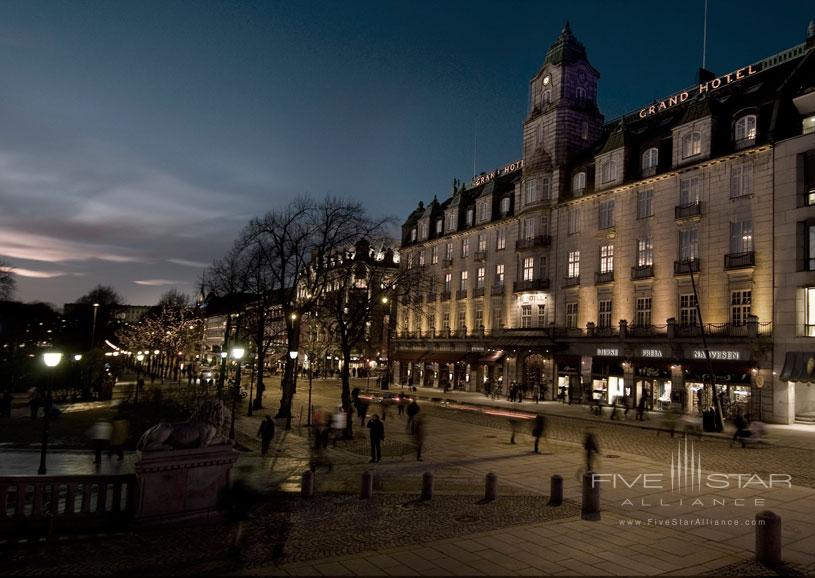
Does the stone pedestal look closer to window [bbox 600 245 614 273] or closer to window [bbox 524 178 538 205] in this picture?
window [bbox 600 245 614 273]

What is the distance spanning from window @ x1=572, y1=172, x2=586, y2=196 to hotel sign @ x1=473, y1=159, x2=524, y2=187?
9609 millimetres

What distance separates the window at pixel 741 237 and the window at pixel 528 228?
1684 centimetres

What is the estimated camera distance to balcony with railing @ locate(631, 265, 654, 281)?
39.7m

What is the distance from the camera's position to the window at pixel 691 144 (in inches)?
1494

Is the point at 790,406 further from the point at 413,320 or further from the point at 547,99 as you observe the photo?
the point at 413,320

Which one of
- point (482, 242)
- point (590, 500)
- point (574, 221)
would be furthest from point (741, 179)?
point (590, 500)

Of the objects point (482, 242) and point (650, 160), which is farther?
point (482, 242)

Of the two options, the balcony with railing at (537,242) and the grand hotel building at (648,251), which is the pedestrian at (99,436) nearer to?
the grand hotel building at (648,251)

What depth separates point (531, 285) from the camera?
49.4 m

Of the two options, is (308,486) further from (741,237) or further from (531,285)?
(531,285)

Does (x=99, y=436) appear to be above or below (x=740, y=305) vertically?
below

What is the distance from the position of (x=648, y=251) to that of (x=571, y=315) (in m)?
8.34

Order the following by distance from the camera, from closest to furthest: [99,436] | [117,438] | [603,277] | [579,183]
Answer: [99,436]
[117,438]
[603,277]
[579,183]

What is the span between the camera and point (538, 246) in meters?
49.1
